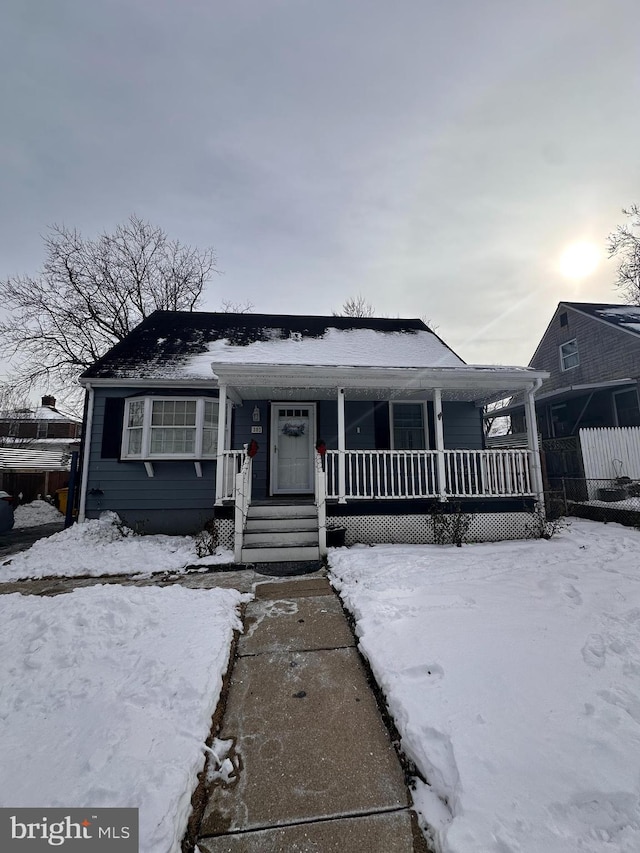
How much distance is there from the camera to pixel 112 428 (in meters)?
7.87

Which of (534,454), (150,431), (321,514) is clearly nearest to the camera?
(321,514)

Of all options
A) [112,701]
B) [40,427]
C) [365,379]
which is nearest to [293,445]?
[365,379]

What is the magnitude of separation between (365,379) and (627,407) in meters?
12.5

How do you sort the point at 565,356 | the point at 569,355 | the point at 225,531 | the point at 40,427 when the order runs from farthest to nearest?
the point at 40,427 → the point at 565,356 → the point at 569,355 → the point at 225,531

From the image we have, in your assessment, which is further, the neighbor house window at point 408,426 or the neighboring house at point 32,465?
the neighboring house at point 32,465

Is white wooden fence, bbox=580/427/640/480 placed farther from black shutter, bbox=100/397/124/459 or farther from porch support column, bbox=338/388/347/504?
black shutter, bbox=100/397/124/459

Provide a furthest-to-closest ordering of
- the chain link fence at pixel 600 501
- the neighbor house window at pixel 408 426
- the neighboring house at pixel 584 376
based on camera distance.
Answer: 1. the neighboring house at pixel 584 376
2. the neighbor house window at pixel 408 426
3. the chain link fence at pixel 600 501

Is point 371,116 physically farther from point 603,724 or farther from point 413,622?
point 603,724

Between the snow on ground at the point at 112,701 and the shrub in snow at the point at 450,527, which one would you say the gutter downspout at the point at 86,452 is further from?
the shrub in snow at the point at 450,527

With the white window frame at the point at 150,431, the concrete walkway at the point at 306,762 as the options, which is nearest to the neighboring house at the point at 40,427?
the white window frame at the point at 150,431

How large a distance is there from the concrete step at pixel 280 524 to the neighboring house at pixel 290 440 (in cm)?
4

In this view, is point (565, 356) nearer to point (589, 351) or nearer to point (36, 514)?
point (589, 351)

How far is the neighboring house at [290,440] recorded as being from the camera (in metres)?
6.47

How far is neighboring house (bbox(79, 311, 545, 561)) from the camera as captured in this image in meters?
6.47
